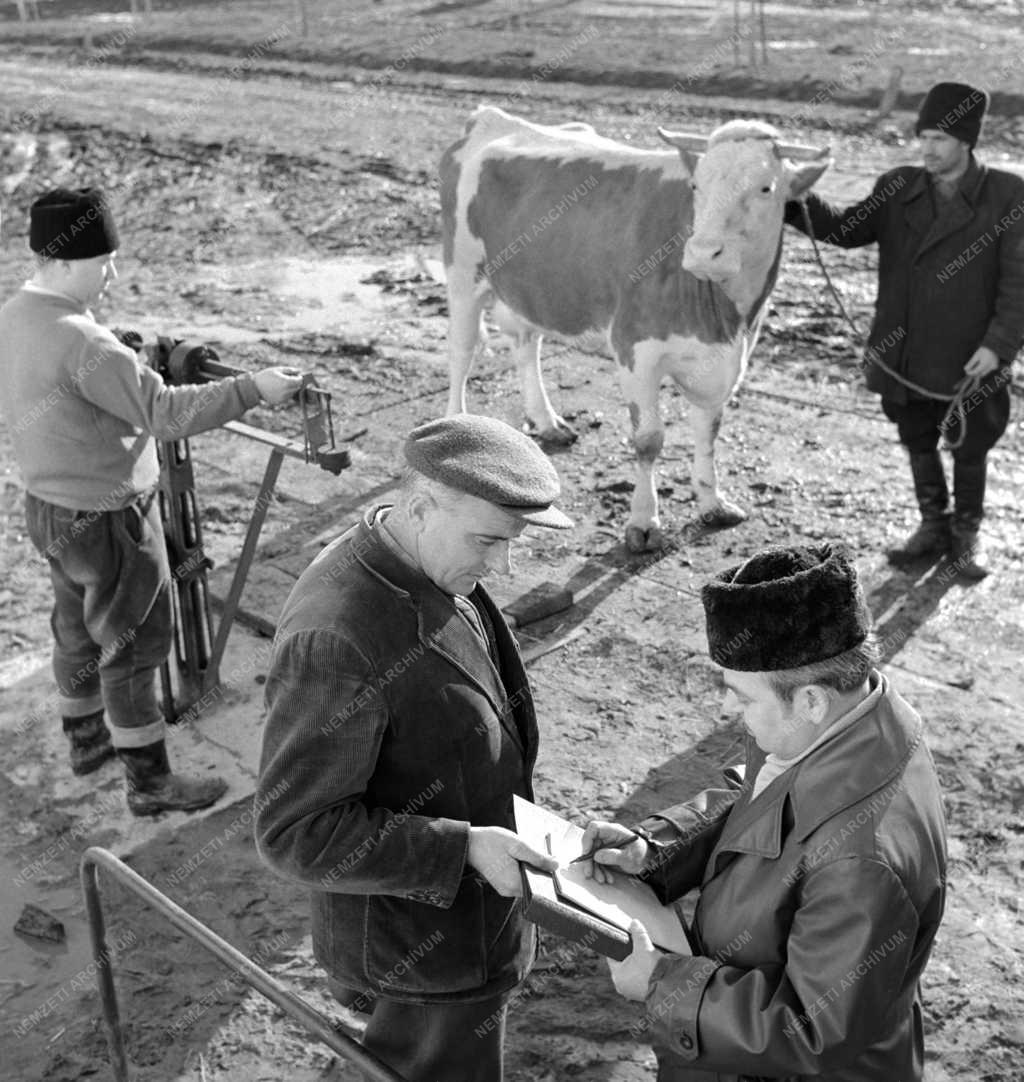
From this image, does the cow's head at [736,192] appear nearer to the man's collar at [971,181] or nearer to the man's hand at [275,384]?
the man's collar at [971,181]

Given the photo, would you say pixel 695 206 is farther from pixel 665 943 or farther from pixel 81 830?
pixel 665 943

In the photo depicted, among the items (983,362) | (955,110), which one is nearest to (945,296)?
(983,362)

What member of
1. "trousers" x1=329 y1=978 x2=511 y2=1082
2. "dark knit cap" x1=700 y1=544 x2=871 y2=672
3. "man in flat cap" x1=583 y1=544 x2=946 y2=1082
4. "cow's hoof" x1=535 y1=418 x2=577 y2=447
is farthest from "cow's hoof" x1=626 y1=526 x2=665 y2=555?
"dark knit cap" x1=700 y1=544 x2=871 y2=672

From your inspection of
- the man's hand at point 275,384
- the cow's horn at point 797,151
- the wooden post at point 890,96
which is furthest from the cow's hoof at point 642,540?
the wooden post at point 890,96

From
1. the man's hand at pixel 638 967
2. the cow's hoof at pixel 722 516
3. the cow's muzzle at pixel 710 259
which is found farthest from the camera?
the cow's hoof at pixel 722 516

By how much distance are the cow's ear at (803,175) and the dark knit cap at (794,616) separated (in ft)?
14.4

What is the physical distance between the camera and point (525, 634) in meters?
6.42

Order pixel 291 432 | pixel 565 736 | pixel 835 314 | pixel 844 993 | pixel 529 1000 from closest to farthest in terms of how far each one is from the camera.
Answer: pixel 844 993
pixel 529 1000
pixel 565 736
pixel 291 432
pixel 835 314

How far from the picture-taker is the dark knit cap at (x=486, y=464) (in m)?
2.60

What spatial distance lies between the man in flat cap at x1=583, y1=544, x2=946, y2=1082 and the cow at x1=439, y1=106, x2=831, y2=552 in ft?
13.6

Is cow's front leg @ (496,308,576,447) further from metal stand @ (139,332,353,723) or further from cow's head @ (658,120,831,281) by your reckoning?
metal stand @ (139,332,353,723)

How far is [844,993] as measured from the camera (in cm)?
226

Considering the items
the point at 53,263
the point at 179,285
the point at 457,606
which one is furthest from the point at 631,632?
the point at 179,285

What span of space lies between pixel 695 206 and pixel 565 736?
258 cm
